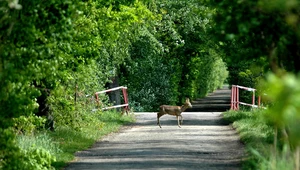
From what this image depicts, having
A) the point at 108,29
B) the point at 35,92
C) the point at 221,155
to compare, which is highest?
the point at 108,29

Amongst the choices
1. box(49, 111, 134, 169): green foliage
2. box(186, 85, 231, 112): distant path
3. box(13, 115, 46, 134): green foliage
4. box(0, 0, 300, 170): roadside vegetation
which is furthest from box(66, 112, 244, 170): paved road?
box(186, 85, 231, 112): distant path

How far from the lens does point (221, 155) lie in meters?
19.4

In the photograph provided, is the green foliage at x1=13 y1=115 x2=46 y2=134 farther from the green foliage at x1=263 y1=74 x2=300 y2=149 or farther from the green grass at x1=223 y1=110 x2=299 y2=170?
the green foliage at x1=263 y1=74 x2=300 y2=149

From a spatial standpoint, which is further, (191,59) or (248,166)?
(191,59)

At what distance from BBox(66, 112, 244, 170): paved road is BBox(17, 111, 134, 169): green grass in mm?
279

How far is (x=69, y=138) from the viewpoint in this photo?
2348 centimetres

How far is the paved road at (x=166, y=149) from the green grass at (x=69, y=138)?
28 cm

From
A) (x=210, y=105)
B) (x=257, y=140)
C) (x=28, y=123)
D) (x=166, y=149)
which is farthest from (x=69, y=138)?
(x=210, y=105)

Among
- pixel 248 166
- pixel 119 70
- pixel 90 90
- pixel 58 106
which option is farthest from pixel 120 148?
pixel 119 70

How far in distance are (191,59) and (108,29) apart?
31407 mm

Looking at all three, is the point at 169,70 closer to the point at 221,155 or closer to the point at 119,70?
the point at 119,70

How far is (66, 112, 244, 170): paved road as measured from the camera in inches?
680

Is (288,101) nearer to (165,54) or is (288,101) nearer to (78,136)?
(78,136)

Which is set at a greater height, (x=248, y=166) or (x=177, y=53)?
(x=177, y=53)
